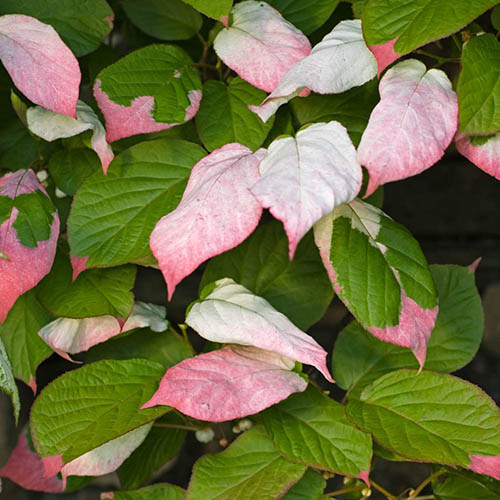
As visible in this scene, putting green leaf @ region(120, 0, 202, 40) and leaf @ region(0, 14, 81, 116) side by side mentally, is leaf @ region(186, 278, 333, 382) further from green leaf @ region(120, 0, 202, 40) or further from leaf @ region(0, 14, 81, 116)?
green leaf @ region(120, 0, 202, 40)

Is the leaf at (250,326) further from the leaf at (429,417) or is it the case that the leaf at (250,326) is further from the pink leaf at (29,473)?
the pink leaf at (29,473)

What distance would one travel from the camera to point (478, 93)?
0.51m

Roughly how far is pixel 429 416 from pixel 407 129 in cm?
26

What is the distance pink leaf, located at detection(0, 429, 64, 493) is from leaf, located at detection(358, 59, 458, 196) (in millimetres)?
524

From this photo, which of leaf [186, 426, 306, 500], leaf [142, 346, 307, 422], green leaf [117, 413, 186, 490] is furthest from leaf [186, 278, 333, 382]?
green leaf [117, 413, 186, 490]

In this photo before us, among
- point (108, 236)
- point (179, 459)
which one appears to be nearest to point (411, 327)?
point (108, 236)

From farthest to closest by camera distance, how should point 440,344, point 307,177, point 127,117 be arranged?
point 440,344
point 127,117
point 307,177

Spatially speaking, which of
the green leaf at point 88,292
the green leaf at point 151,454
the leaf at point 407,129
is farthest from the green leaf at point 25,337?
the leaf at point 407,129

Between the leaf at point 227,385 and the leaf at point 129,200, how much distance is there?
113 mm

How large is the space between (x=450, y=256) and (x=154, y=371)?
53 cm

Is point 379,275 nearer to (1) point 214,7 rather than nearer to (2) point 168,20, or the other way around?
(1) point 214,7

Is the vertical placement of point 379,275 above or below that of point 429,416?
above

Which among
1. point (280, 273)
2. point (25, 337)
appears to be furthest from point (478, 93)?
point (25, 337)

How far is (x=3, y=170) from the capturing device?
2.54 feet
